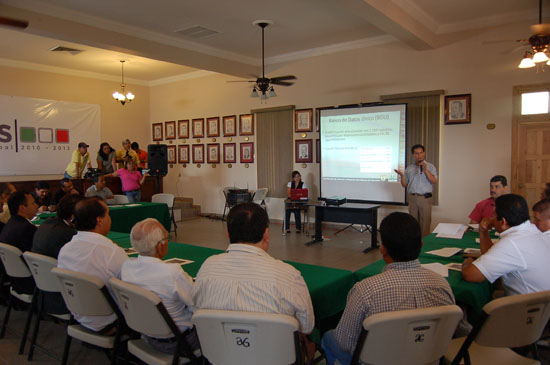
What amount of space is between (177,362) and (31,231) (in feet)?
6.74

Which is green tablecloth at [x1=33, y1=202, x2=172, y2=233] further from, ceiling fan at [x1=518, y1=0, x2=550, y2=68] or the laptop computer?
ceiling fan at [x1=518, y1=0, x2=550, y2=68]

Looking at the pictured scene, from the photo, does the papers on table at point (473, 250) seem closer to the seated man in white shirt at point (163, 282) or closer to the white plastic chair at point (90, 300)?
the seated man in white shirt at point (163, 282)

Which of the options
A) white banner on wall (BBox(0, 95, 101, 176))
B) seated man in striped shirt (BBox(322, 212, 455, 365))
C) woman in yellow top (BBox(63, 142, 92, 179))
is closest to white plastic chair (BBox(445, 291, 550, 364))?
seated man in striped shirt (BBox(322, 212, 455, 365))

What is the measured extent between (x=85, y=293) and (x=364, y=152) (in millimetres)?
5674

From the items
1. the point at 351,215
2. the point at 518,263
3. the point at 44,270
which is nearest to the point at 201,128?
the point at 351,215

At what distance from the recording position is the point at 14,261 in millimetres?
2869

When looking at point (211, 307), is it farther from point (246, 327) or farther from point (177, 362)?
point (177, 362)

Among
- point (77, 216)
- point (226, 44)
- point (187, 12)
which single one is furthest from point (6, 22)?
point (226, 44)

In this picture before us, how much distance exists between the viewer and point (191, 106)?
10.3 m

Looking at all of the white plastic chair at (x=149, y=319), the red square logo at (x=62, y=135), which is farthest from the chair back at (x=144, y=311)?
the red square logo at (x=62, y=135)

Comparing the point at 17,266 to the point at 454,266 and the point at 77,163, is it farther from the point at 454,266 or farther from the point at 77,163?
the point at 77,163

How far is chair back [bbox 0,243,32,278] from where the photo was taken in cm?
283

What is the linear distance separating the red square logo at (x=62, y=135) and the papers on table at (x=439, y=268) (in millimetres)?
9403

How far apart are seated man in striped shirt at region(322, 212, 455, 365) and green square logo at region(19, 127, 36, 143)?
9.41 m
